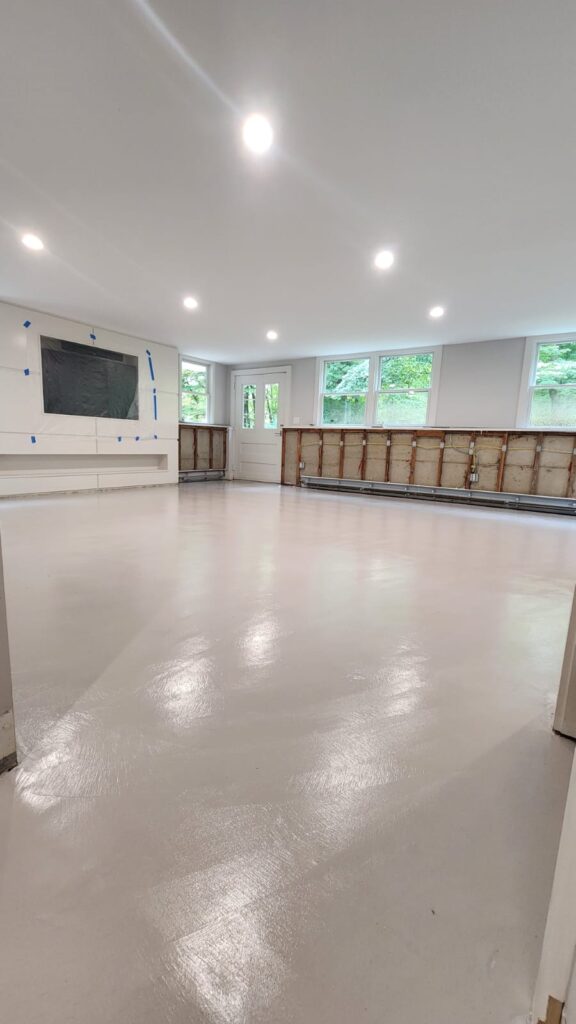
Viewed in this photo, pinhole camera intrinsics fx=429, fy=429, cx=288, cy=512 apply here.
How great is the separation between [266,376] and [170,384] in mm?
2661

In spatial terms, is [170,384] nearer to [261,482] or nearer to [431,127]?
[261,482]

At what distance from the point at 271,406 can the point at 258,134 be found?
7722 millimetres

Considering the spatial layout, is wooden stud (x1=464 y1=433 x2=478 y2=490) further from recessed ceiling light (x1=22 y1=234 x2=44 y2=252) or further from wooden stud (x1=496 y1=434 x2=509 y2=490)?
recessed ceiling light (x1=22 y1=234 x2=44 y2=252)

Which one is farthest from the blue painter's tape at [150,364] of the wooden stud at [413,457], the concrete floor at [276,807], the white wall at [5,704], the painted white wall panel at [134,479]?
the white wall at [5,704]

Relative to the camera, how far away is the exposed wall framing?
9805mm

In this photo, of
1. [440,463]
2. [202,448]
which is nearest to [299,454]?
[202,448]

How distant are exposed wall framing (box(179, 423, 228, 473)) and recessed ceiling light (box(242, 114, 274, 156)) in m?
7.16

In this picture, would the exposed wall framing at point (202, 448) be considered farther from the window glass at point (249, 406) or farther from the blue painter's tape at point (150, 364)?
the blue painter's tape at point (150, 364)

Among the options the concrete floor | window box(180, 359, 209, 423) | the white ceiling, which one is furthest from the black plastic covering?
the concrete floor

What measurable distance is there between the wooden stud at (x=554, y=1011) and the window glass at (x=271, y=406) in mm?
10178

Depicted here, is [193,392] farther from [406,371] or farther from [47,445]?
[406,371]

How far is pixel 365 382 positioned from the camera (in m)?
9.16

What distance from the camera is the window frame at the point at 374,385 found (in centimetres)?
836

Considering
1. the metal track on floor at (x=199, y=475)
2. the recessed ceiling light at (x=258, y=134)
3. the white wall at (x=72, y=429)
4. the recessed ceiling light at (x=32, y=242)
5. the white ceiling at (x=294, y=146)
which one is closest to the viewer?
the white ceiling at (x=294, y=146)
